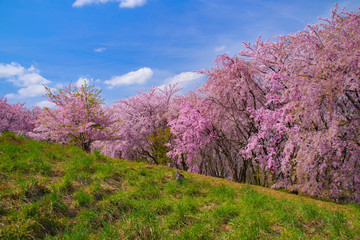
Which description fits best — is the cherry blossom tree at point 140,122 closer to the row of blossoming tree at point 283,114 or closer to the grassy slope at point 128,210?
the row of blossoming tree at point 283,114

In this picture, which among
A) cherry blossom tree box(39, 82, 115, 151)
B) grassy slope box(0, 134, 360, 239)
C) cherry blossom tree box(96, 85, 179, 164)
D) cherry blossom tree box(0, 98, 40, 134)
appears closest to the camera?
grassy slope box(0, 134, 360, 239)

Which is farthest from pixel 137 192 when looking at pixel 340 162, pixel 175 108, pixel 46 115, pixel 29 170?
pixel 46 115

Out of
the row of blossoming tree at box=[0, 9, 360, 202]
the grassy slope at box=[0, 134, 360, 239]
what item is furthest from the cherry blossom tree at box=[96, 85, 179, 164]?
the grassy slope at box=[0, 134, 360, 239]

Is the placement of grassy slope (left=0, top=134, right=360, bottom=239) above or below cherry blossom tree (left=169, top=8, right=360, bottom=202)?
below

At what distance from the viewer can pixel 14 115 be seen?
26.5 meters

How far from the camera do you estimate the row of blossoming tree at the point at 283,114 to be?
727cm

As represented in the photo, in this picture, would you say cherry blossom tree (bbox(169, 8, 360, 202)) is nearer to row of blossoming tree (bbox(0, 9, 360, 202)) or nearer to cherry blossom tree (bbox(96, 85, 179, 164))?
row of blossoming tree (bbox(0, 9, 360, 202))

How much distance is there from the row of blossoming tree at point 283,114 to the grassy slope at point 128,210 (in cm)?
304

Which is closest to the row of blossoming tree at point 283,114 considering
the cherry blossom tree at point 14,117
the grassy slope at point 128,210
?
the grassy slope at point 128,210

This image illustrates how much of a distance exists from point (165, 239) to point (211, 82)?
978 centimetres

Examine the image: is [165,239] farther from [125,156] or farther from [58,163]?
[125,156]

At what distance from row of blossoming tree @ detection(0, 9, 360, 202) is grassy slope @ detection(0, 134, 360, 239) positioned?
304 centimetres

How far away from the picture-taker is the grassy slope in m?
3.55

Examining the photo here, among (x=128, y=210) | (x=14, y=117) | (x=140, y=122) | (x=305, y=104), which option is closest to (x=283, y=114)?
(x=305, y=104)
